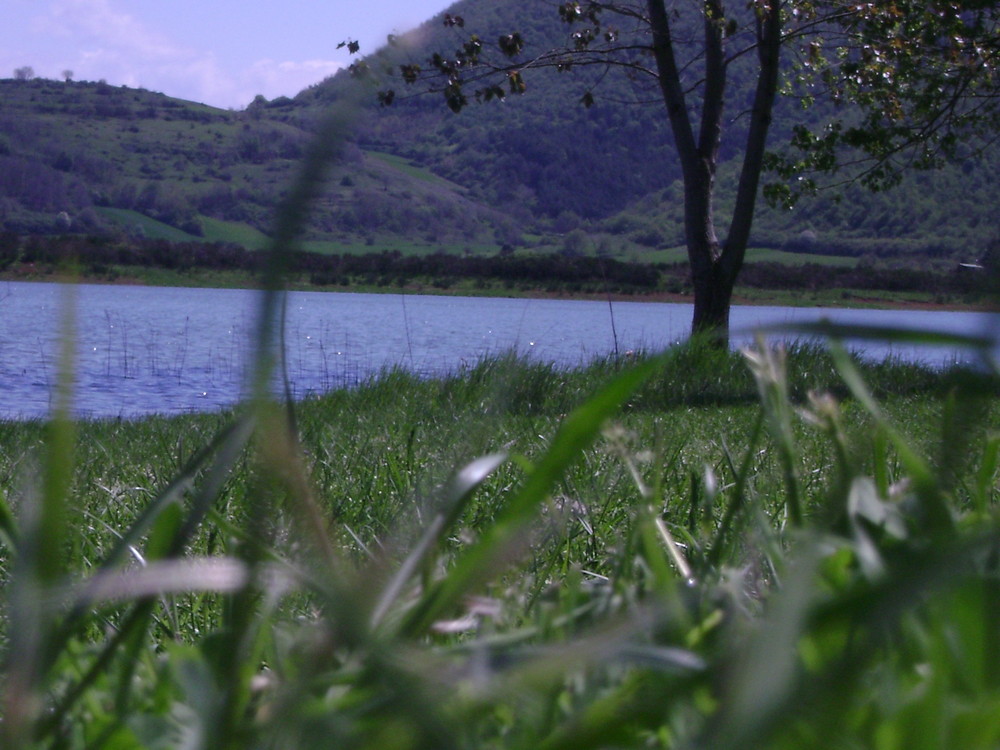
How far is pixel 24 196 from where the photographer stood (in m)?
1.12

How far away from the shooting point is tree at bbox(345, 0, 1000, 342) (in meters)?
9.22

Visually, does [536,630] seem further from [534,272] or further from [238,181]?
[534,272]

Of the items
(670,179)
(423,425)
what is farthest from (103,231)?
(670,179)

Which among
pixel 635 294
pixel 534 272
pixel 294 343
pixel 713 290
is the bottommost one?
pixel 294 343

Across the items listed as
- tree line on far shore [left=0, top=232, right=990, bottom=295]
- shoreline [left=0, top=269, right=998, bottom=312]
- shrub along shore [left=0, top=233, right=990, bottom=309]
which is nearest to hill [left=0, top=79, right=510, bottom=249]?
shrub along shore [left=0, top=233, right=990, bottom=309]

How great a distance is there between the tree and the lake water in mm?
1444

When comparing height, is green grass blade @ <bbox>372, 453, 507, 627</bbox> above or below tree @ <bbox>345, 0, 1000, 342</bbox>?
below

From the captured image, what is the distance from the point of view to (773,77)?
→ 947 cm

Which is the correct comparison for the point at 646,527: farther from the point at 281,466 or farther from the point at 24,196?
the point at 24,196

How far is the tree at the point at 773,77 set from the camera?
30.2 feet

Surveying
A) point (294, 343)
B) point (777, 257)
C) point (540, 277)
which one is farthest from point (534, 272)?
point (777, 257)

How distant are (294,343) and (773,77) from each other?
909 centimetres

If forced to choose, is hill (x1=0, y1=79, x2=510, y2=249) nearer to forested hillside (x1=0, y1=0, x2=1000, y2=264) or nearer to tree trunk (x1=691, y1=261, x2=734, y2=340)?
forested hillside (x1=0, y1=0, x2=1000, y2=264)

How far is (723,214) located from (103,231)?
143 ft
